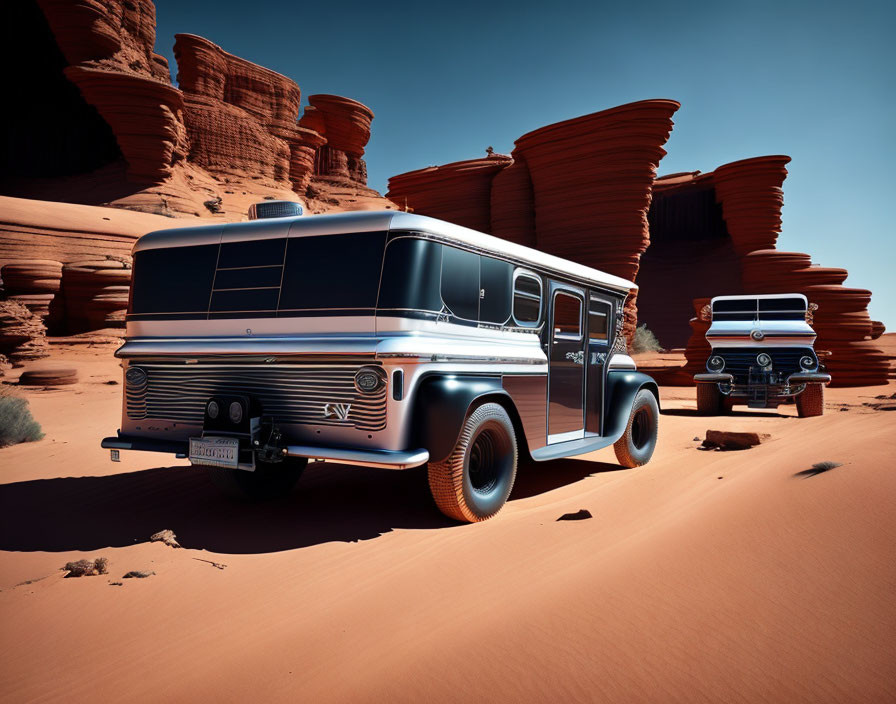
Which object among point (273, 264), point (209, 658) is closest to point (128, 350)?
point (273, 264)

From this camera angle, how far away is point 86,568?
402 centimetres

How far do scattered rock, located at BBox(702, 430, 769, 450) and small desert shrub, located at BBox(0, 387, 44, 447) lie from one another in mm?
9872

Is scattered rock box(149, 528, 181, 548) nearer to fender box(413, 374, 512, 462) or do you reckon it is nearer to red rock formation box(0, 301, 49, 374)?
fender box(413, 374, 512, 462)

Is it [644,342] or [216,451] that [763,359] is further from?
[644,342]

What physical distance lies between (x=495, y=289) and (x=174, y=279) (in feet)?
9.66

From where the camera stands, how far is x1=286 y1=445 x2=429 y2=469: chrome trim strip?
175 inches

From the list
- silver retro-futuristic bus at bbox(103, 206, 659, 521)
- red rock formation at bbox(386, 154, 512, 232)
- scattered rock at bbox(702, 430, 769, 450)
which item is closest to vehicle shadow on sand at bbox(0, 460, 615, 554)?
silver retro-futuristic bus at bbox(103, 206, 659, 521)

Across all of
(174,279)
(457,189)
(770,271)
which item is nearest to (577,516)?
(174,279)

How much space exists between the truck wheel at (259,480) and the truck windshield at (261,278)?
5.10ft

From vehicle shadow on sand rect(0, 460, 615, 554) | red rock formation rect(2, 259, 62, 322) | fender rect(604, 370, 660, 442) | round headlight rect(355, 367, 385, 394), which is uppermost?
red rock formation rect(2, 259, 62, 322)

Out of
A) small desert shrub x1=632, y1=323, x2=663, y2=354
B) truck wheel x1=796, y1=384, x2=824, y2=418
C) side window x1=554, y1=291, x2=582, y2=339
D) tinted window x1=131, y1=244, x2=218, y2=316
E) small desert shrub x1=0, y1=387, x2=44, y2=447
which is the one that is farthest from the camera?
small desert shrub x1=632, y1=323, x2=663, y2=354

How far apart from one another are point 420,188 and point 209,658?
104 ft

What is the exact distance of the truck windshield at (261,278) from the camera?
4922 millimetres

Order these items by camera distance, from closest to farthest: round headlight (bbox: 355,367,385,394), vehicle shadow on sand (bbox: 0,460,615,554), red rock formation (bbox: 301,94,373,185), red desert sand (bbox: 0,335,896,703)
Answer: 1. red desert sand (bbox: 0,335,896,703)
2. round headlight (bbox: 355,367,385,394)
3. vehicle shadow on sand (bbox: 0,460,615,554)
4. red rock formation (bbox: 301,94,373,185)
